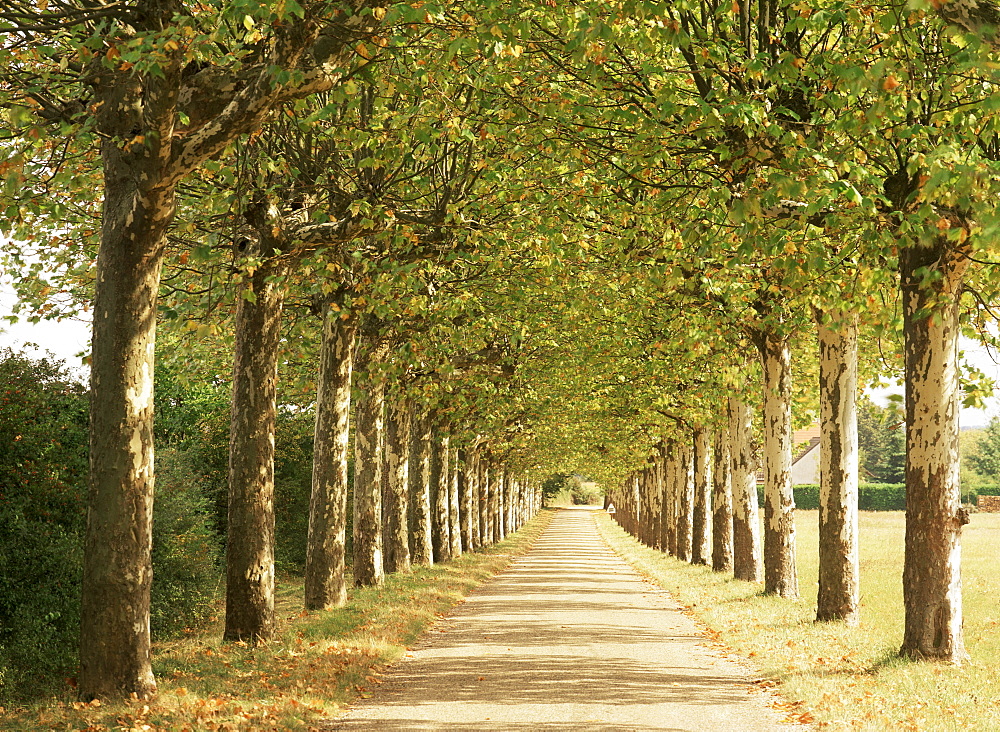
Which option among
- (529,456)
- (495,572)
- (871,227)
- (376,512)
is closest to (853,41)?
(871,227)

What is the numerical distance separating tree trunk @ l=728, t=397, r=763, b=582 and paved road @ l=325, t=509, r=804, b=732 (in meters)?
4.57

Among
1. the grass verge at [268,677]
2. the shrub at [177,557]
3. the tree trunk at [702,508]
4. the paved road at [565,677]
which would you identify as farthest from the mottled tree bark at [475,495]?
the shrub at [177,557]

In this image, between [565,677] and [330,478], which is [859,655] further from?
[330,478]

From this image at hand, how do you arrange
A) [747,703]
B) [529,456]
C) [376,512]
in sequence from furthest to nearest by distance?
[529,456]
[376,512]
[747,703]

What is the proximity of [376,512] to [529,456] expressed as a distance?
51119 mm

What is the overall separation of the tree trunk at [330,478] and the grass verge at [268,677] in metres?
0.64

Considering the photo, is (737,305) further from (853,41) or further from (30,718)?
(30,718)

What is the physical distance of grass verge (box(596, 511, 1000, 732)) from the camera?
9.40 meters

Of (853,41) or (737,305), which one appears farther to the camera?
(737,305)

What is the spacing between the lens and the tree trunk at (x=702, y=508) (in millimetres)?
32938

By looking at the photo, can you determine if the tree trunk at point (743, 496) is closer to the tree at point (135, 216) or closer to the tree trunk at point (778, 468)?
the tree trunk at point (778, 468)

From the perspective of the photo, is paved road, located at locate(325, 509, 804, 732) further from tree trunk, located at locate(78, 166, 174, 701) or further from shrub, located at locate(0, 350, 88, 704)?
shrub, located at locate(0, 350, 88, 704)

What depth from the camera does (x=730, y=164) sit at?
40.1 ft

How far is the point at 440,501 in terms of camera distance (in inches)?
1362
